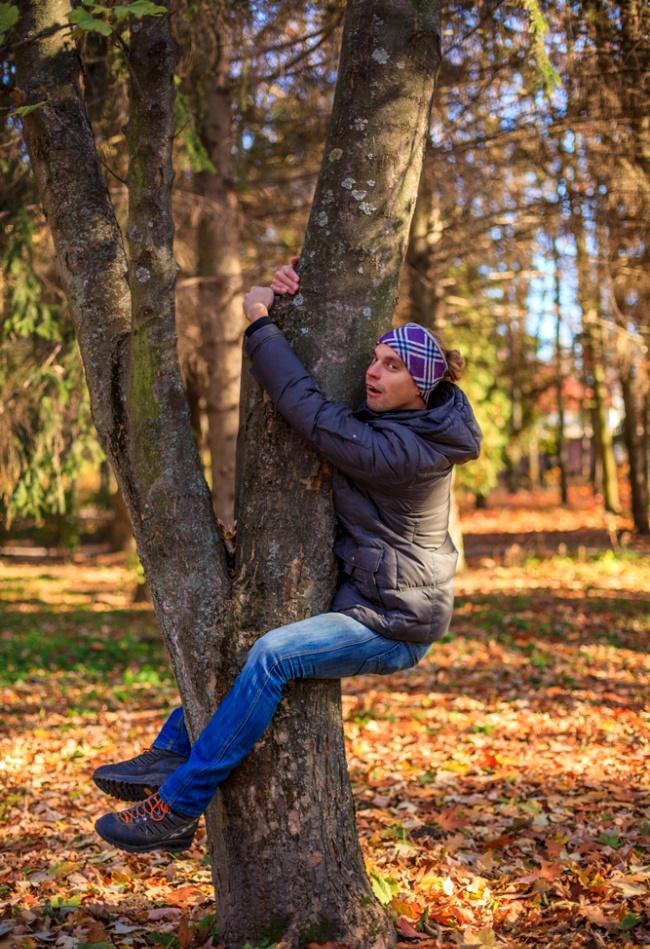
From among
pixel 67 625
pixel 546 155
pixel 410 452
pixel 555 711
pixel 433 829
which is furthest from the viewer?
pixel 67 625

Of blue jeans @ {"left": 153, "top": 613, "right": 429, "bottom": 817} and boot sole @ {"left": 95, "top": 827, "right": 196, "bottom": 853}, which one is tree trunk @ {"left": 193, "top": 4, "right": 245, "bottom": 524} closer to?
boot sole @ {"left": 95, "top": 827, "right": 196, "bottom": 853}

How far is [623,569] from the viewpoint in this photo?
15055 mm

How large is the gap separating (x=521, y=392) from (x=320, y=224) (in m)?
25.8

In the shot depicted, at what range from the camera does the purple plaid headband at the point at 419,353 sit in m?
3.37

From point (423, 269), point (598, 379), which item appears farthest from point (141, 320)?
point (598, 379)

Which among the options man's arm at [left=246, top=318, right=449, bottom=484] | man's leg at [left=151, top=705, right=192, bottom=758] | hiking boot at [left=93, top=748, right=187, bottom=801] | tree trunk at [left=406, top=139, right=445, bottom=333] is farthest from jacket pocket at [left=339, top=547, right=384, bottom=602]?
tree trunk at [left=406, top=139, right=445, bottom=333]

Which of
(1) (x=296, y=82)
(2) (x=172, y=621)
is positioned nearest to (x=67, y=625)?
(1) (x=296, y=82)

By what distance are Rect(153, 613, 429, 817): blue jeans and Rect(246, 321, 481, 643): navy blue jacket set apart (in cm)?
18

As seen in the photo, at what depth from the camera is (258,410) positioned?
3396 millimetres

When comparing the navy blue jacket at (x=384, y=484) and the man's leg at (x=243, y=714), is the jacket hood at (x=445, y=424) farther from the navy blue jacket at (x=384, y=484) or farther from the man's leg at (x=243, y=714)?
the man's leg at (x=243, y=714)

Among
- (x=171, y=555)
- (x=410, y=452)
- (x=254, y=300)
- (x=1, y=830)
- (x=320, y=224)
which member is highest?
(x=320, y=224)

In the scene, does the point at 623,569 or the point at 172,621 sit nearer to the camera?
the point at 172,621

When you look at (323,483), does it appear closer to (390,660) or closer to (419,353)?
(419,353)

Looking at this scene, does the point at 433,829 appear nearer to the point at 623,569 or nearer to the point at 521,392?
the point at 623,569
